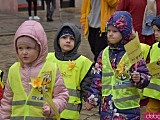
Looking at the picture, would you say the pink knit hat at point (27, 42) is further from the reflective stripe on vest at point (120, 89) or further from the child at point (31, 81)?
the reflective stripe on vest at point (120, 89)

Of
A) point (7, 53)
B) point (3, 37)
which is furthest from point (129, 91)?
point (3, 37)

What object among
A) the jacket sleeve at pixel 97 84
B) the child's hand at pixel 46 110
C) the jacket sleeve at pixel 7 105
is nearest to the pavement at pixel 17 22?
the jacket sleeve at pixel 97 84

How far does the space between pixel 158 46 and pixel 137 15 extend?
145cm

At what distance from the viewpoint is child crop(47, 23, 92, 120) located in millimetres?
5059

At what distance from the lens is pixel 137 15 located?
6.93 meters

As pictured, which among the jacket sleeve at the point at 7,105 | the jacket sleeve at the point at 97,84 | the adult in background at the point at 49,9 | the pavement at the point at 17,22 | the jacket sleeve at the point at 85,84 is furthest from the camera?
the adult in background at the point at 49,9

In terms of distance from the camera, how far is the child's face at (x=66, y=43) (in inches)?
200

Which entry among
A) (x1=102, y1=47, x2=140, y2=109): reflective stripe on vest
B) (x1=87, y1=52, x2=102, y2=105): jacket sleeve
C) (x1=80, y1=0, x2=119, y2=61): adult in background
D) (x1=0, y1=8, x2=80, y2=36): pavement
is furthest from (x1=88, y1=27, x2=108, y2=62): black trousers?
(x1=0, y1=8, x2=80, y2=36): pavement

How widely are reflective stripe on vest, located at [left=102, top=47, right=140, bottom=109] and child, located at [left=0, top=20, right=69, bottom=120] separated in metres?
0.60

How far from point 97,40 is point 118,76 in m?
2.92

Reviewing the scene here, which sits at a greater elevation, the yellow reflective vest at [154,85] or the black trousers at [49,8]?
the yellow reflective vest at [154,85]

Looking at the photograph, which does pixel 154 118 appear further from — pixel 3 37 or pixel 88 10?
pixel 3 37

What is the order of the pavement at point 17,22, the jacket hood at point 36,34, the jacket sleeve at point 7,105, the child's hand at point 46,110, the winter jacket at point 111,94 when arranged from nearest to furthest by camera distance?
the child's hand at point 46,110 < the jacket hood at point 36,34 < the jacket sleeve at point 7,105 < the winter jacket at point 111,94 < the pavement at point 17,22

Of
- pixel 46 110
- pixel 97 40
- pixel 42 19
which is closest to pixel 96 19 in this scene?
pixel 97 40
